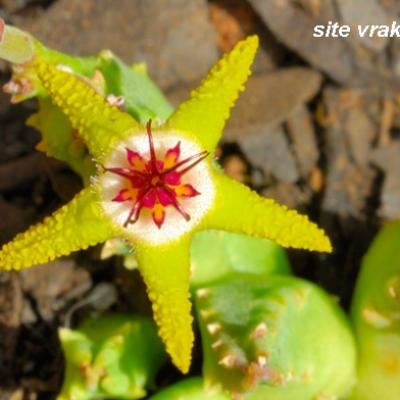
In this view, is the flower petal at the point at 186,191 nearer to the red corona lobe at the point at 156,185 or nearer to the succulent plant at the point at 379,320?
the red corona lobe at the point at 156,185

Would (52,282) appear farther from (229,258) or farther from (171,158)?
(171,158)

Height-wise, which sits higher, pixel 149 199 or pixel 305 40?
pixel 149 199

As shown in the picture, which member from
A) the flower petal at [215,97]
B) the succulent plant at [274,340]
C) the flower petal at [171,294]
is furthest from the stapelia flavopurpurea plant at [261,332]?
the flower petal at [215,97]

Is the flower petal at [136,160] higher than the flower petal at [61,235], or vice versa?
the flower petal at [136,160]

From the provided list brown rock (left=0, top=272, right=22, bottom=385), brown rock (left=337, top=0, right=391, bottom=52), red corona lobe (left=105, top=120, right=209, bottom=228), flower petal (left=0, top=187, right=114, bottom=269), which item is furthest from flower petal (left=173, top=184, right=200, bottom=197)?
brown rock (left=337, top=0, right=391, bottom=52)

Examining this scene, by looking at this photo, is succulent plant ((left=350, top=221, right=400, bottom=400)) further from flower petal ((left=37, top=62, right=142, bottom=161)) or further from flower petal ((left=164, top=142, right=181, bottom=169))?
flower petal ((left=37, top=62, right=142, bottom=161))

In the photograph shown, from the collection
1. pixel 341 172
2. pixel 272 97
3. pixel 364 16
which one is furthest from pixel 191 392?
pixel 364 16
